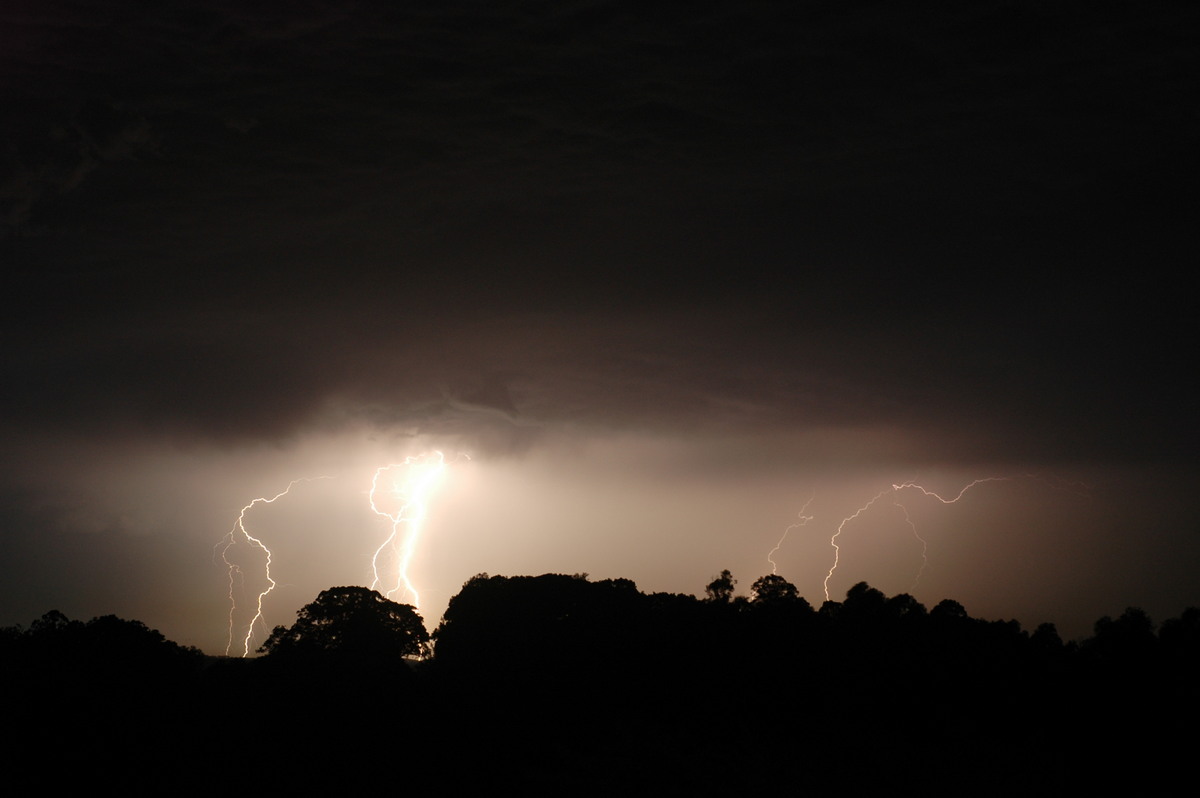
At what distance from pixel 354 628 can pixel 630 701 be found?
19862 mm

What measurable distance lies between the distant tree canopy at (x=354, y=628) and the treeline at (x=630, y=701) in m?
0.16

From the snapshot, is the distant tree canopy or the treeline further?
the distant tree canopy

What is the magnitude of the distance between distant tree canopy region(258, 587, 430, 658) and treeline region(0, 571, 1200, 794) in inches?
6.4

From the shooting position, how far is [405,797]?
38.2 metres

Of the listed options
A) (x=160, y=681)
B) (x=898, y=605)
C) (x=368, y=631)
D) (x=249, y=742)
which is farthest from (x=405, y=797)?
(x=898, y=605)

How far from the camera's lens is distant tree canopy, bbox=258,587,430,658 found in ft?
182

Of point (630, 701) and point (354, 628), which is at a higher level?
point (354, 628)

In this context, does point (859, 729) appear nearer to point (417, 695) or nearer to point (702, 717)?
point (702, 717)

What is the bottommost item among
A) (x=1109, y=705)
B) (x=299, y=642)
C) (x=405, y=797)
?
(x=405, y=797)

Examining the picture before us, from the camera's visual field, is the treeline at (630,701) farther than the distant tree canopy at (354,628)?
No

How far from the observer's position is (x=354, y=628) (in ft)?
190

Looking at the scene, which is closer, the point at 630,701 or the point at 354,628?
the point at 630,701

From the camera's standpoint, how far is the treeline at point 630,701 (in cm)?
4025

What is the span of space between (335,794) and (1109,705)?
132ft
